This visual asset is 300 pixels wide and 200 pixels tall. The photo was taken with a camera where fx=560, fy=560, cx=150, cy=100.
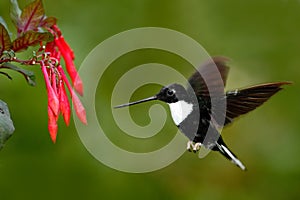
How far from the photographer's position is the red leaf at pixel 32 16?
121cm

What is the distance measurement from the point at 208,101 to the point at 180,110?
125mm

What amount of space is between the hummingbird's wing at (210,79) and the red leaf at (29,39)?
32 centimetres

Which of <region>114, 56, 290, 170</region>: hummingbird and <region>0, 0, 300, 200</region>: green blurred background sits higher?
<region>114, 56, 290, 170</region>: hummingbird

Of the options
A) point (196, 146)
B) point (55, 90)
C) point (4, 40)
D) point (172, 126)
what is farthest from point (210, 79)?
point (172, 126)

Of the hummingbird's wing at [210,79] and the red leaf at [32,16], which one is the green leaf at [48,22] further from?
the hummingbird's wing at [210,79]

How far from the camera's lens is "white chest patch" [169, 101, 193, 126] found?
3.67 ft

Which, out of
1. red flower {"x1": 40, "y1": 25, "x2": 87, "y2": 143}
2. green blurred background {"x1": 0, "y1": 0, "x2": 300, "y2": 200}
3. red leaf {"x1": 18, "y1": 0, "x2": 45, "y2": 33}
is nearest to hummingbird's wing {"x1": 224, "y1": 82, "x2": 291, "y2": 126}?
red flower {"x1": 40, "y1": 25, "x2": 87, "y2": 143}

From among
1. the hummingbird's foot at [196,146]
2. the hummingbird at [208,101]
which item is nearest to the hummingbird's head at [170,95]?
the hummingbird at [208,101]

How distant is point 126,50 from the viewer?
2.53 meters

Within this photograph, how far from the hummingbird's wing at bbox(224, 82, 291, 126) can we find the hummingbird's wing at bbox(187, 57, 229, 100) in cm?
4

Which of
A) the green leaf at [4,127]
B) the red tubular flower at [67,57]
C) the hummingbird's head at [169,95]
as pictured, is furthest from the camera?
the red tubular flower at [67,57]

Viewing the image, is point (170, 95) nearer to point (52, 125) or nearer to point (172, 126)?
point (52, 125)

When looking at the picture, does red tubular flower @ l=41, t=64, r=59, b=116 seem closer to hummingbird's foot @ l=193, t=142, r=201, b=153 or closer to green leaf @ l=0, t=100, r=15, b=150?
green leaf @ l=0, t=100, r=15, b=150

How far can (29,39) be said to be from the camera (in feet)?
3.83
